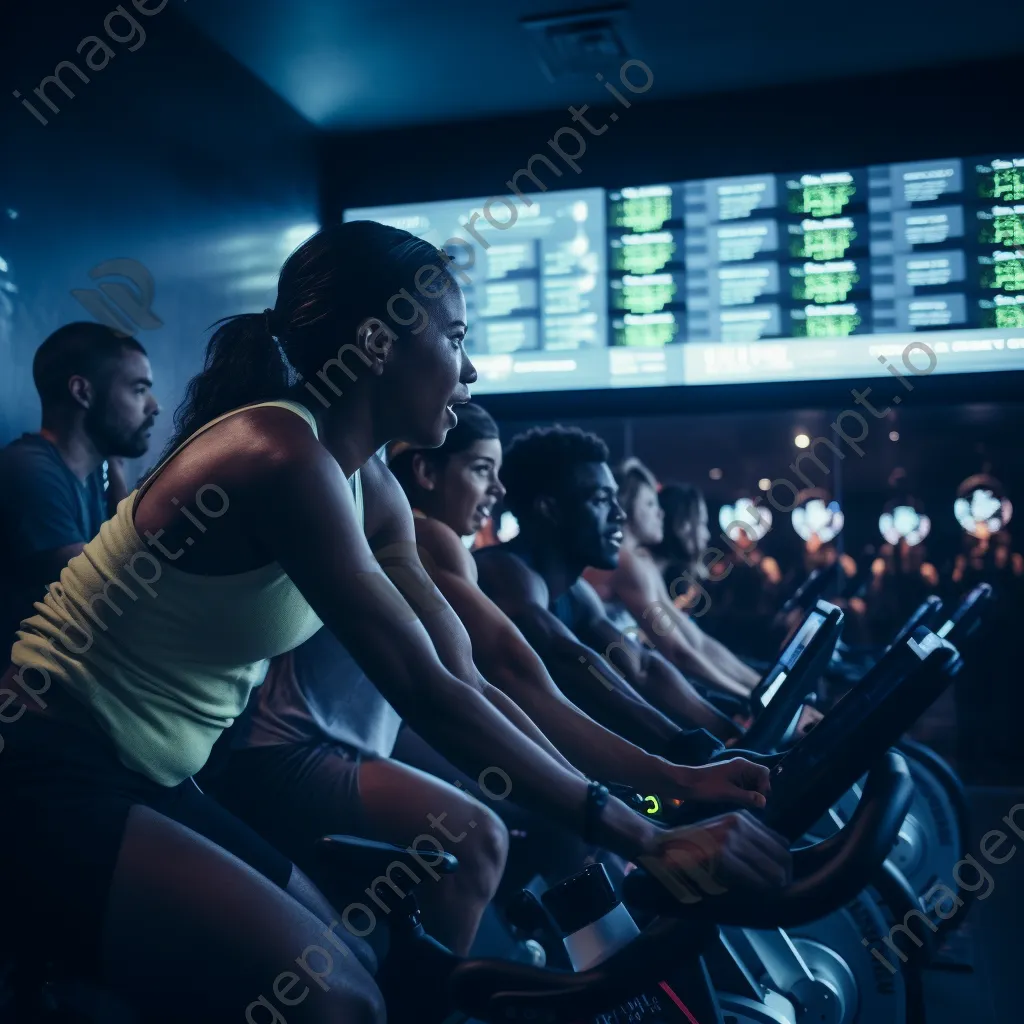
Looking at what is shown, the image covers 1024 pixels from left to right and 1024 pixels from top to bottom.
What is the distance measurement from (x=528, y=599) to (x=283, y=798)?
34.7 inches

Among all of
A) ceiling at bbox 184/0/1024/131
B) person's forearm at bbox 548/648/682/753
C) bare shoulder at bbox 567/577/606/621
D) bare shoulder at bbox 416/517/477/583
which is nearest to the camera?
person's forearm at bbox 548/648/682/753

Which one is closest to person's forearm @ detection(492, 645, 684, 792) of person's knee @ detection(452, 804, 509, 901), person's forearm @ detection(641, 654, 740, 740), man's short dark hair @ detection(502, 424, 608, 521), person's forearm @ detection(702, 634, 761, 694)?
person's knee @ detection(452, 804, 509, 901)

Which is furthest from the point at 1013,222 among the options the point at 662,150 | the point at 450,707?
the point at 450,707

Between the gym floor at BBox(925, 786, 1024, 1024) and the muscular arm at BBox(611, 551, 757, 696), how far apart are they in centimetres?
109

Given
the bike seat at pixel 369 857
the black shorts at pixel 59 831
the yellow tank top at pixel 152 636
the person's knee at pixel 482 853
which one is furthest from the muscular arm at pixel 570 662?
the black shorts at pixel 59 831

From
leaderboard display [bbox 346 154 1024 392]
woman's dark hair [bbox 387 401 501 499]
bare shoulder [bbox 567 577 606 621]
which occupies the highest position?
leaderboard display [bbox 346 154 1024 392]

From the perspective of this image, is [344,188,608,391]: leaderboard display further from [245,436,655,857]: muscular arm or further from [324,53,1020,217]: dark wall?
[245,436,655,857]: muscular arm

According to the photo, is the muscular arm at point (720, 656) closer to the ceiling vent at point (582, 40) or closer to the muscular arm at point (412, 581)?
the ceiling vent at point (582, 40)

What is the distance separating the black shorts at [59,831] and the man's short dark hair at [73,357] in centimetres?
187

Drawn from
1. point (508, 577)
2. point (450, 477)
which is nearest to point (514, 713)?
point (508, 577)

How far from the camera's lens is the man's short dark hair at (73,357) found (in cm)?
287

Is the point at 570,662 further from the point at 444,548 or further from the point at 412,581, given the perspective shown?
the point at 412,581

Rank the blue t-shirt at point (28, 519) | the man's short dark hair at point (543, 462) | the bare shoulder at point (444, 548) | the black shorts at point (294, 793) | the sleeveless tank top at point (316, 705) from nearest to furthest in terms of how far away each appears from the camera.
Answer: the black shorts at point (294, 793) < the sleeveless tank top at point (316, 705) < the bare shoulder at point (444, 548) < the blue t-shirt at point (28, 519) < the man's short dark hair at point (543, 462)

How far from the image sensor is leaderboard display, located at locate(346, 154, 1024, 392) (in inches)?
166
